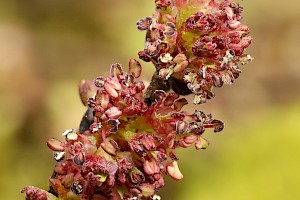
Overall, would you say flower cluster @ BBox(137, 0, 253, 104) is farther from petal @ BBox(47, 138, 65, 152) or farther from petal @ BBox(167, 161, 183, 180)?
petal @ BBox(47, 138, 65, 152)

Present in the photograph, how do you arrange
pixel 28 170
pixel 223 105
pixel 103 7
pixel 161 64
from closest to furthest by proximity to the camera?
pixel 161 64 < pixel 28 170 < pixel 223 105 < pixel 103 7

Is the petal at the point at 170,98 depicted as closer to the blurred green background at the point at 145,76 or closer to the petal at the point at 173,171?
the petal at the point at 173,171

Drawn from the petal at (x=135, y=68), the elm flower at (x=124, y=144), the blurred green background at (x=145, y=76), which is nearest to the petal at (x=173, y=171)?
the elm flower at (x=124, y=144)

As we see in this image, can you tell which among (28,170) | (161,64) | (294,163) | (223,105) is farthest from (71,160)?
(223,105)

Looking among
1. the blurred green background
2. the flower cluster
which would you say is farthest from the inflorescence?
the blurred green background

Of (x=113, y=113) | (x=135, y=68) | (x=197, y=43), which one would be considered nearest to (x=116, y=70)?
(x=135, y=68)

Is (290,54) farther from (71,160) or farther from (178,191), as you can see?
(71,160)
